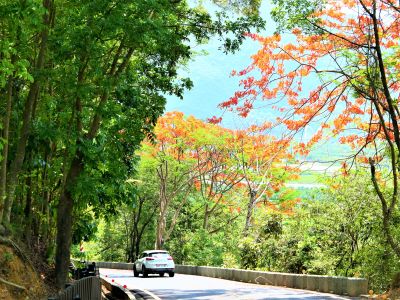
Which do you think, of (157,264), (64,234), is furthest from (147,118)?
(157,264)

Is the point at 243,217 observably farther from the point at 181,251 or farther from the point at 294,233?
the point at 294,233

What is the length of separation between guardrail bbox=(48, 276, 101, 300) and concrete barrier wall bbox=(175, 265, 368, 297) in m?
7.64

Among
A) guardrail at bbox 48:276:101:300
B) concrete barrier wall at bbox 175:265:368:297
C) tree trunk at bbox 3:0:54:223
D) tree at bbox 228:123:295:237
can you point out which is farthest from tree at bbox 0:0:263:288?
tree at bbox 228:123:295:237

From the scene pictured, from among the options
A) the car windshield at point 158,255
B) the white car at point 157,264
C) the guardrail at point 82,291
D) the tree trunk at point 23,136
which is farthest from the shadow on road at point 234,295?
the car windshield at point 158,255

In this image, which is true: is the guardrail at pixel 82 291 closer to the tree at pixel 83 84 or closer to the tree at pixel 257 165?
the tree at pixel 83 84

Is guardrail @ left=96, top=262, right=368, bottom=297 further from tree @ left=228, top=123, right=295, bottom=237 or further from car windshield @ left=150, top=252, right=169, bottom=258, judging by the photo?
tree @ left=228, top=123, right=295, bottom=237

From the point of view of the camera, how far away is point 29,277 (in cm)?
1180

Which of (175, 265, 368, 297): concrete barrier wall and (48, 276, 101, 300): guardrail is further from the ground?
(48, 276, 101, 300): guardrail

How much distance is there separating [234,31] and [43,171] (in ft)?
20.8

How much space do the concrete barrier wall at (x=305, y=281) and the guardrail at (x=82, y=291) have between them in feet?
25.1

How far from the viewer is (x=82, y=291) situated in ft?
32.4

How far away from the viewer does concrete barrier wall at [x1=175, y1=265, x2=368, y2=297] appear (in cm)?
1627

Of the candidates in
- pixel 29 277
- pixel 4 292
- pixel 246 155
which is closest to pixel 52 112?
pixel 29 277

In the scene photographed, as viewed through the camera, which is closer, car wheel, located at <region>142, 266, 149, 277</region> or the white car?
the white car
